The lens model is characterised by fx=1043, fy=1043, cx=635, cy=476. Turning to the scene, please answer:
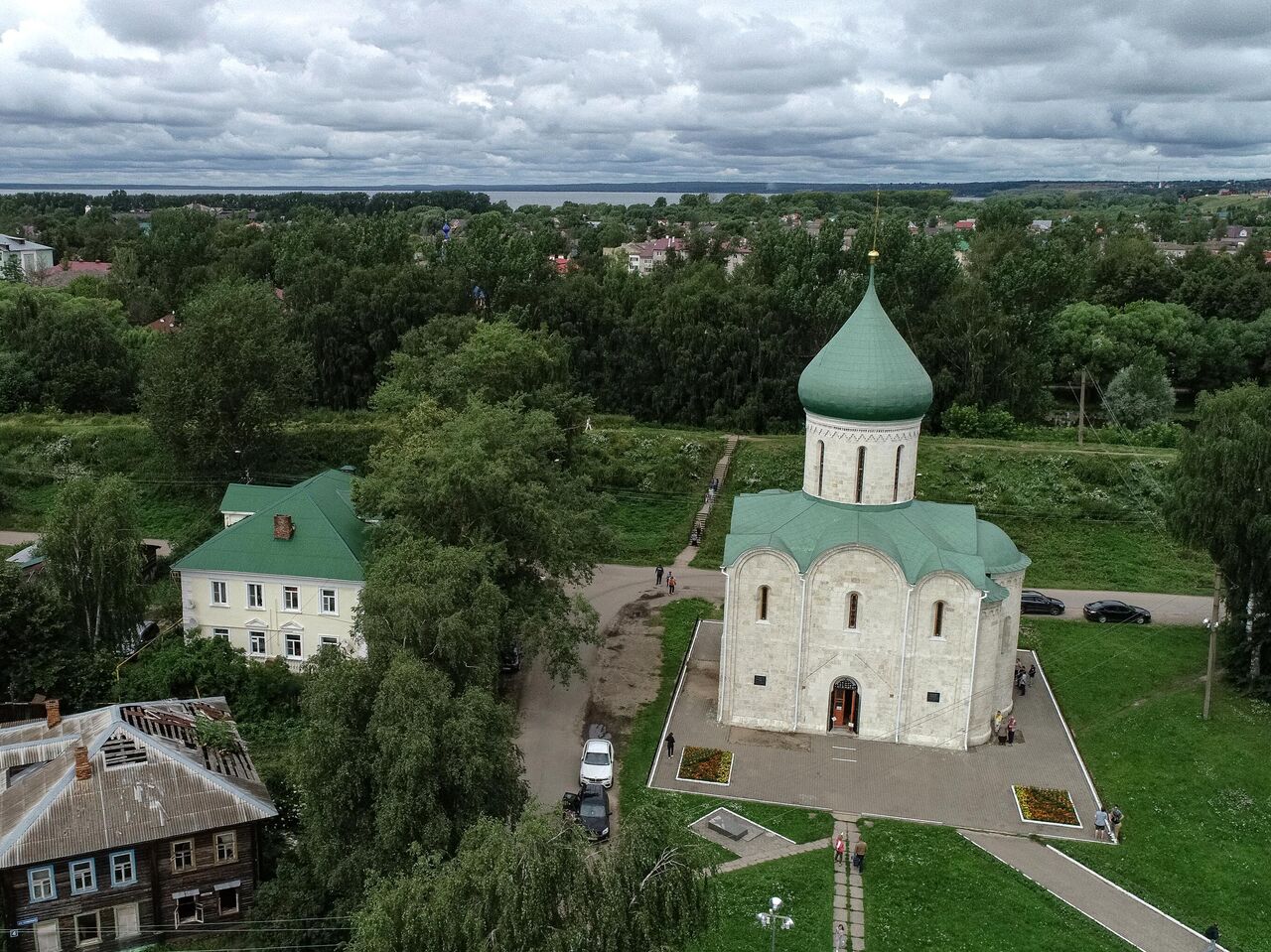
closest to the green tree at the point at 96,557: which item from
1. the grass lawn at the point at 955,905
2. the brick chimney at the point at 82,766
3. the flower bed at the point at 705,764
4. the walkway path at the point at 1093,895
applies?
the brick chimney at the point at 82,766

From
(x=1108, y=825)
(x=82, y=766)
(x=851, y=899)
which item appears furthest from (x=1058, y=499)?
(x=82, y=766)

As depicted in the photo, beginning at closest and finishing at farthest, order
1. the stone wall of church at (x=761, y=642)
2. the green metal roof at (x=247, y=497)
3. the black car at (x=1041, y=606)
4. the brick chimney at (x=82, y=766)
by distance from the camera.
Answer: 1. the brick chimney at (x=82, y=766)
2. the stone wall of church at (x=761, y=642)
3. the green metal roof at (x=247, y=497)
4. the black car at (x=1041, y=606)

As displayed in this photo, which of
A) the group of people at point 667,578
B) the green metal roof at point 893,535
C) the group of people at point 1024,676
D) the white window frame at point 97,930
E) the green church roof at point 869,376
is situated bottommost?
the white window frame at point 97,930

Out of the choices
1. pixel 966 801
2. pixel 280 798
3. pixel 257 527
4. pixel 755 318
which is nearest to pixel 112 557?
pixel 257 527

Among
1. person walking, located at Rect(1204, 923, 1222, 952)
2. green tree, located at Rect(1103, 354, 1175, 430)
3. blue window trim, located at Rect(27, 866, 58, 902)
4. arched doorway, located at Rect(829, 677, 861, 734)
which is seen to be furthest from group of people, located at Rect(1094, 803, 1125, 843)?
green tree, located at Rect(1103, 354, 1175, 430)

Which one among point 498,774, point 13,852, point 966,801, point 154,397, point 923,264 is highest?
point 923,264

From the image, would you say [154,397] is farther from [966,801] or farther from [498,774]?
[966,801]

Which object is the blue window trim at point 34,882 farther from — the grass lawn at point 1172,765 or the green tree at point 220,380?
the green tree at point 220,380
